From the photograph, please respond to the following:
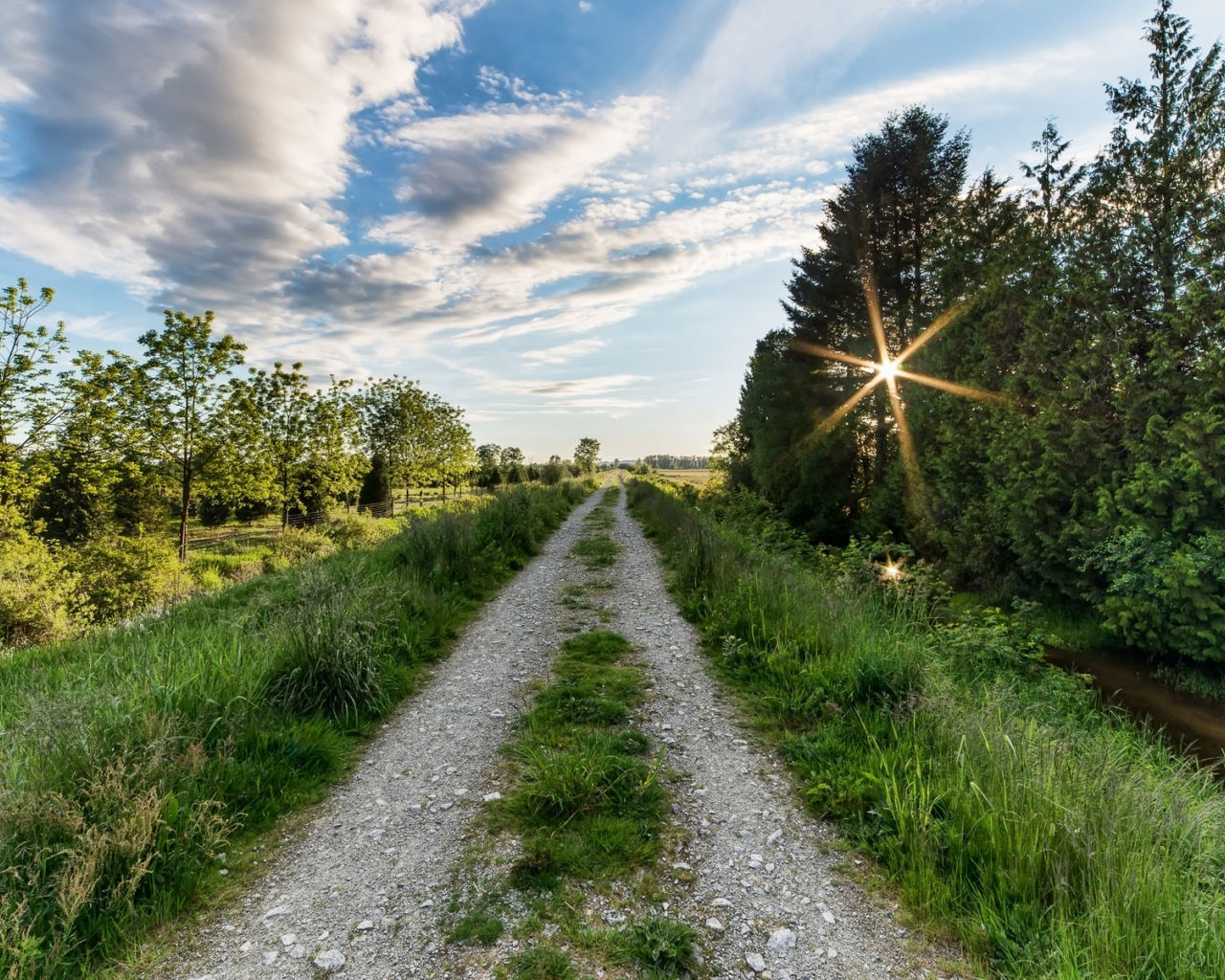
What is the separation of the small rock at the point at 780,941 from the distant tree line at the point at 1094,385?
9064 mm

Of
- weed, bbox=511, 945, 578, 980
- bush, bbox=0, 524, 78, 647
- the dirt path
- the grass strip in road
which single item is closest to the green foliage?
the grass strip in road

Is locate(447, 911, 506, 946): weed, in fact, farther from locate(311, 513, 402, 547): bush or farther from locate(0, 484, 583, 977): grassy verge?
locate(311, 513, 402, 547): bush

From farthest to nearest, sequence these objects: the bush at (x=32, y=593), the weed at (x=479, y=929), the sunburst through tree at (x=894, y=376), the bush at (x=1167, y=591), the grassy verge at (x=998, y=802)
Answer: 1. the sunburst through tree at (x=894, y=376)
2. the bush at (x=32, y=593)
3. the bush at (x=1167, y=591)
4. the weed at (x=479, y=929)
5. the grassy verge at (x=998, y=802)

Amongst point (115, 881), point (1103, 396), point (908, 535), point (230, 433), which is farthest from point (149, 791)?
point (230, 433)

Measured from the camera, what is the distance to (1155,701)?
8.16 m

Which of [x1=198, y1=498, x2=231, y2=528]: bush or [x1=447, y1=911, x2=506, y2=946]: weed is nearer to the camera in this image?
[x1=447, y1=911, x2=506, y2=946]: weed

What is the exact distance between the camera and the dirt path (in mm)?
2643

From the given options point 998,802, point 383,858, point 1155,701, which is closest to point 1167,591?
point 1155,701

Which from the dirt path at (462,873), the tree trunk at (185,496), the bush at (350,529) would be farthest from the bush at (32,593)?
the dirt path at (462,873)

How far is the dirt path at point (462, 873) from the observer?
8.67 ft

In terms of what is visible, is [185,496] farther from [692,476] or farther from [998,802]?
[692,476]

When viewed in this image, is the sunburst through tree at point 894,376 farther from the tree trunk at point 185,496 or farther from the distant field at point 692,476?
the tree trunk at point 185,496

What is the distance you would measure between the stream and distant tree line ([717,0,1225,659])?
2.25 ft

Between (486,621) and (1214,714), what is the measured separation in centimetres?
1128
